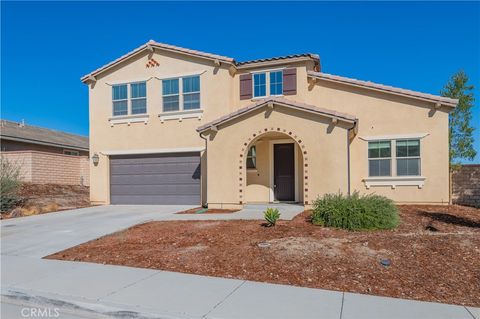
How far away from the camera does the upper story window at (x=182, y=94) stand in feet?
52.4

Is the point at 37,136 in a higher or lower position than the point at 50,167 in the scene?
higher

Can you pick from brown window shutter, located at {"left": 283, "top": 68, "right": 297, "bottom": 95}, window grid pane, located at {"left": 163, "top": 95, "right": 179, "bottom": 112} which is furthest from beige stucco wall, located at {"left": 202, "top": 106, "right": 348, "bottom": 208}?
window grid pane, located at {"left": 163, "top": 95, "right": 179, "bottom": 112}

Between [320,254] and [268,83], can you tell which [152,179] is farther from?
[320,254]

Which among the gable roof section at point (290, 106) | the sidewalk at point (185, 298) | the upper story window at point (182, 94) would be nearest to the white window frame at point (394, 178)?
the gable roof section at point (290, 106)

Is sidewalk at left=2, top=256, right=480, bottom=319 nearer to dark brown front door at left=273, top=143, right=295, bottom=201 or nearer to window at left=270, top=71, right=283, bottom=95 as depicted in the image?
dark brown front door at left=273, top=143, right=295, bottom=201

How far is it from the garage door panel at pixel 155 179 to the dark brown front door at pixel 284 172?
11.5 ft

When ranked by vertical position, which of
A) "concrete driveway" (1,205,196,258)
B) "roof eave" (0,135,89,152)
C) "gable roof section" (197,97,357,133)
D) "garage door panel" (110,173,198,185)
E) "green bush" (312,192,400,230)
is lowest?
"concrete driveway" (1,205,196,258)

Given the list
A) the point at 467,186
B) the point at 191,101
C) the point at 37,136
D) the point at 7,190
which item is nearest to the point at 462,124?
the point at 467,186

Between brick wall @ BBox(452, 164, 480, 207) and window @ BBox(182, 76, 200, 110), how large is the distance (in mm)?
11531

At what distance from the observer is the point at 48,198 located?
58.4 ft

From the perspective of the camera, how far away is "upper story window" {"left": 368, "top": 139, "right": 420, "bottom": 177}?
13469mm

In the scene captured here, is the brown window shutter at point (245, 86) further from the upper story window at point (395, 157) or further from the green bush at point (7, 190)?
the green bush at point (7, 190)

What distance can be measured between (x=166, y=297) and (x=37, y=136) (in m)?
26.9

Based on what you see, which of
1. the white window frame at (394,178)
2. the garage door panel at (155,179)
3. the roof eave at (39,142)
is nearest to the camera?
the white window frame at (394,178)
